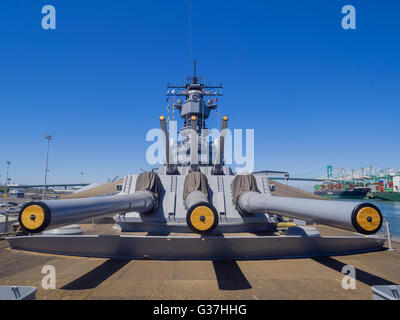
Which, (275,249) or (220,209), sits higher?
(220,209)

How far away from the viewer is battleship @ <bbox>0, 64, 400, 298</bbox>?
2.31 m

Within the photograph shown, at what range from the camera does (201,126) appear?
43.2 ft

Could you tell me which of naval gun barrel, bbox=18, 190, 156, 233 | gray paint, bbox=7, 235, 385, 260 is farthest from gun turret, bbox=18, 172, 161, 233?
gray paint, bbox=7, 235, 385, 260

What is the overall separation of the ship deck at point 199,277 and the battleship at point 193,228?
48 mm

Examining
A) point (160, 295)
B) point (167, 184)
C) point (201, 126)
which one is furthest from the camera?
point (201, 126)

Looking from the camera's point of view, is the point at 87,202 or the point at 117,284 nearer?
the point at 87,202

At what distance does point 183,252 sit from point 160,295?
1.41 metres

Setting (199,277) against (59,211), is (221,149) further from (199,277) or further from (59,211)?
(59,211)

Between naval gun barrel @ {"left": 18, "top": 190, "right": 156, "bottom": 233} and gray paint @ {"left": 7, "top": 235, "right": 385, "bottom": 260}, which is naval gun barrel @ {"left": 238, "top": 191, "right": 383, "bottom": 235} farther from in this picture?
naval gun barrel @ {"left": 18, "top": 190, "right": 156, "bottom": 233}

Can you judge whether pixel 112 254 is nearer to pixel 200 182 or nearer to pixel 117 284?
pixel 117 284

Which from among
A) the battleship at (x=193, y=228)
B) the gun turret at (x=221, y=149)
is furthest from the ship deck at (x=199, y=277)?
the gun turret at (x=221, y=149)

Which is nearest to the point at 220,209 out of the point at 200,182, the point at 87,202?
the point at 200,182

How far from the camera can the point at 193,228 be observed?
2.65m

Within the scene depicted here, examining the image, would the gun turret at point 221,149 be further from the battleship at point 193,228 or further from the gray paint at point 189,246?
the gray paint at point 189,246
